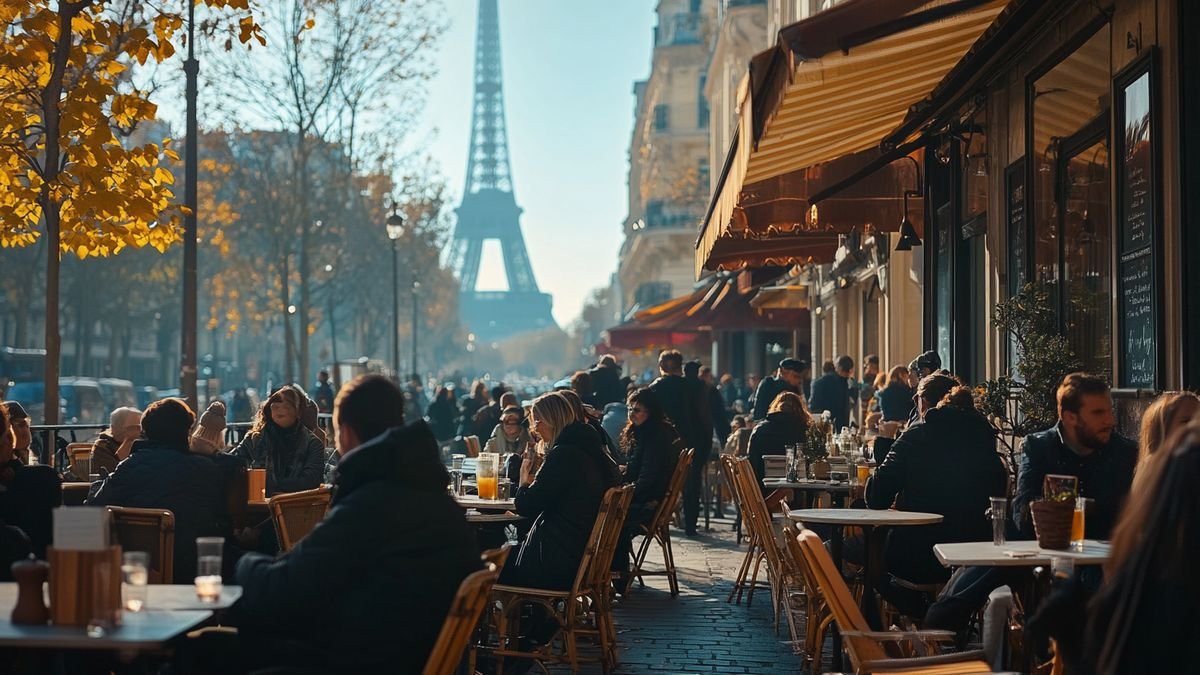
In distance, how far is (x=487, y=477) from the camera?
35.2ft

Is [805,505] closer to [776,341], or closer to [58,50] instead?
[58,50]

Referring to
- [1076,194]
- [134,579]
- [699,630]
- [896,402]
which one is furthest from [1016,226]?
[134,579]

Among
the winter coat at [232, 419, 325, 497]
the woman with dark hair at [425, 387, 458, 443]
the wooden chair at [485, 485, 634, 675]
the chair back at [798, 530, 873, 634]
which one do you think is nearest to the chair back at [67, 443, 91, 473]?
the winter coat at [232, 419, 325, 497]

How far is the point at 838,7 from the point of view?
9945 millimetres

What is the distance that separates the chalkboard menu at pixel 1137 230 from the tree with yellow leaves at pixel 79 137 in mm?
6059

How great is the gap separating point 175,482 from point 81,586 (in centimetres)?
310

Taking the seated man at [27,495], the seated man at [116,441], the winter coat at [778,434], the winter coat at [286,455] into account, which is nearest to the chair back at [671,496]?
the winter coat at [778,434]

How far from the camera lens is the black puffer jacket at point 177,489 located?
7.96 meters

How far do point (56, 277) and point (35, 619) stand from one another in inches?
347

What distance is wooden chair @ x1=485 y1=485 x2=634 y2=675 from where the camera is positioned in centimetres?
896

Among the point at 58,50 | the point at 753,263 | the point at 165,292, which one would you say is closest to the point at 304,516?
the point at 58,50

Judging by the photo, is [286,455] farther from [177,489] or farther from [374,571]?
[374,571]

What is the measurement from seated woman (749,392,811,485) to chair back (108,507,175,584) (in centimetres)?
730

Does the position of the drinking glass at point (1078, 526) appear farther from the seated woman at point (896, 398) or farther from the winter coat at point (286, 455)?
the seated woman at point (896, 398)
